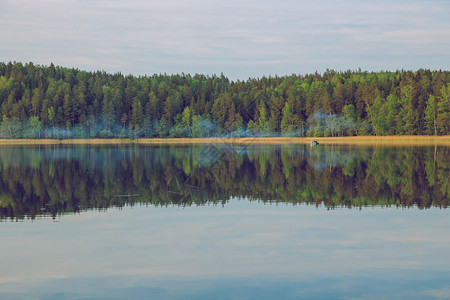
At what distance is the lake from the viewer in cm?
1552

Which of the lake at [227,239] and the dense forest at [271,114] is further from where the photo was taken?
the dense forest at [271,114]

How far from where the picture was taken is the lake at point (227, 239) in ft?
50.9

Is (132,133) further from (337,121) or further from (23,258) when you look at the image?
(23,258)

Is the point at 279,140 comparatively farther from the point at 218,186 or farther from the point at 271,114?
the point at 218,186

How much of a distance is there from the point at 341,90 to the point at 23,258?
159 m

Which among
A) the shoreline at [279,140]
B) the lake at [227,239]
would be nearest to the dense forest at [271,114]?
the shoreline at [279,140]

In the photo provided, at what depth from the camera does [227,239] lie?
21.5 meters

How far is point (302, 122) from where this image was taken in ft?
551

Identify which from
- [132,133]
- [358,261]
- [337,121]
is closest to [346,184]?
[358,261]

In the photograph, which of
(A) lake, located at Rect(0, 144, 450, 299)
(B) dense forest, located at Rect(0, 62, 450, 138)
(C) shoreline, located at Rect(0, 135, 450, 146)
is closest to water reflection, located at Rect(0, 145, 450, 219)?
(A) lake, located at Rect(0, 144, 450, 299)

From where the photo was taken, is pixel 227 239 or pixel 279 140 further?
pixel 279 140

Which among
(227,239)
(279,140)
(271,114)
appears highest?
(271,114)

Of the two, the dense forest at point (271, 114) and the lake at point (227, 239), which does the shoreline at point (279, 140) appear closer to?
the dense forest at point (271, 114)

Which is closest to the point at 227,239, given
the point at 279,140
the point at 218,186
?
the point at 218,186
